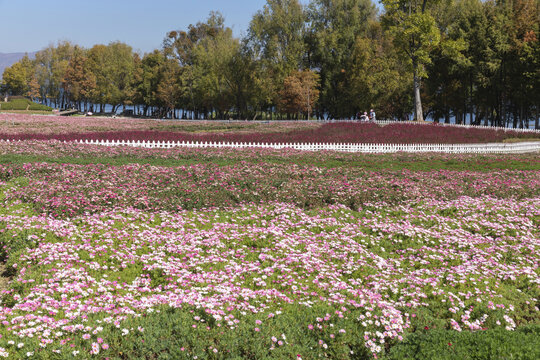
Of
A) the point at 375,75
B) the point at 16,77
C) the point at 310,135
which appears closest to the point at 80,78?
the point at 16,77

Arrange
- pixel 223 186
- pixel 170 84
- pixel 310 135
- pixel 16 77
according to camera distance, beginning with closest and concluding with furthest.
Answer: pixel 223 186 < pixel 310 135 < pixel 170 84 < pixel 16 77

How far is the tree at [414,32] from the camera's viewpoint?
4112cm

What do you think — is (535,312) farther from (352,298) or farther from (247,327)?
(247,327)

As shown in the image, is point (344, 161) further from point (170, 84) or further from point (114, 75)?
point (114, 75)

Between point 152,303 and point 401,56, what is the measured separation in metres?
44.6

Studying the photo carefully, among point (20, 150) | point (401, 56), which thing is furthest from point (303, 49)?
point (20, 150)

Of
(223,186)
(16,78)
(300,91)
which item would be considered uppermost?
(16,78)

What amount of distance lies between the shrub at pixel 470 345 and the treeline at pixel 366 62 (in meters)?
40.7

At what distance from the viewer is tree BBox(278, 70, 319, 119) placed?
5900 centimetres

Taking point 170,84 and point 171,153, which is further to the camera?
point 170,84

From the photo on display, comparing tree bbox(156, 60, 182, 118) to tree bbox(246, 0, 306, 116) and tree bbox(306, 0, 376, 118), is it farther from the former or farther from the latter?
tree bbox(306, 0, 376, 118)

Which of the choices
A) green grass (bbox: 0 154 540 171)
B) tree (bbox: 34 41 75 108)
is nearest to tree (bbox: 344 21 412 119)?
green grass (bbox: 0 154 540 171)

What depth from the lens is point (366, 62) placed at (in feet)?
184

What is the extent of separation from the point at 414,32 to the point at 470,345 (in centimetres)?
4200
